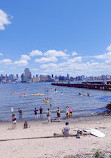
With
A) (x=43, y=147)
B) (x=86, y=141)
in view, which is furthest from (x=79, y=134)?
(x=43, y=147)

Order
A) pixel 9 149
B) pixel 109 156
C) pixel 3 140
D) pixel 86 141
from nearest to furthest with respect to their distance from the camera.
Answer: pixel 109 156
pixel 9 149
pixel 86 141
pixel 3 140

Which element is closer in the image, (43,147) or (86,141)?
(43,147)

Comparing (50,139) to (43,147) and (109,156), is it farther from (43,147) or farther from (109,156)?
(109,156)

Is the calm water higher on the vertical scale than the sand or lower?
lower

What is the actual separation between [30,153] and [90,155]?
366 centimetres

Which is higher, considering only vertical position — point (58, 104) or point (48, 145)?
point (48, 145)

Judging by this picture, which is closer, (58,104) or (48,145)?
(48,145)

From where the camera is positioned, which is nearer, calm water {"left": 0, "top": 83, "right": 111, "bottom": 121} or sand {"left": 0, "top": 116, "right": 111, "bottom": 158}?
sand {"left": 0, "top": 116, "right": 111, "bottom": 158}

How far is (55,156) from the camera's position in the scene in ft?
33.4

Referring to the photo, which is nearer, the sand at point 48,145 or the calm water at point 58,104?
the sand at point 48,145

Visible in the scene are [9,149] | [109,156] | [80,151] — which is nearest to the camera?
[109,156]

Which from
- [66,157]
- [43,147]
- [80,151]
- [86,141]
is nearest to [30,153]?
[43,147]

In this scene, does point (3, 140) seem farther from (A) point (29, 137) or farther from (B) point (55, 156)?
(B) point (55, 156)

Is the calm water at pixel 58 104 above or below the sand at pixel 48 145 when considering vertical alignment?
below
